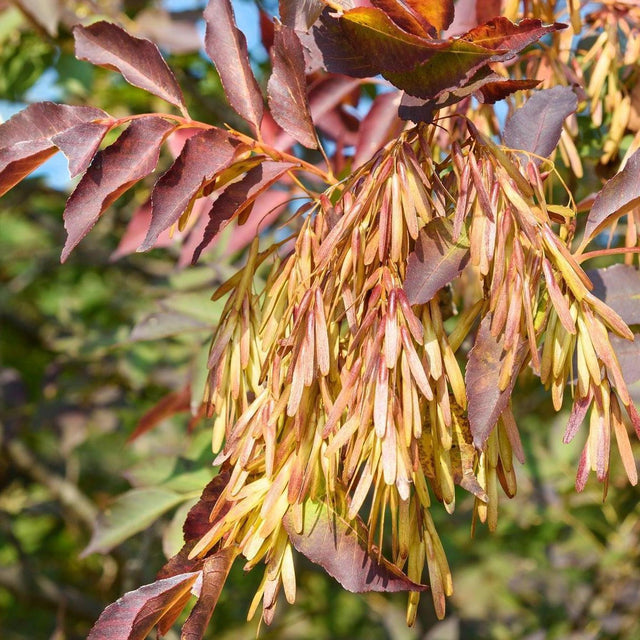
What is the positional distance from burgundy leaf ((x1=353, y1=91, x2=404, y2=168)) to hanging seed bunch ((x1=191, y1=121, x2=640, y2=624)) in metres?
0.41

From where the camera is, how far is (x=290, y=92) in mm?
848

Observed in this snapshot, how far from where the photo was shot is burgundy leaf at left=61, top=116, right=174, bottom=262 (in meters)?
0.73

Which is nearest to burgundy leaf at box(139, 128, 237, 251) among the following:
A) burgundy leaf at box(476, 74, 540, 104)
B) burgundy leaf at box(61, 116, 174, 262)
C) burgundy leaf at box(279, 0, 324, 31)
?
burgundy leaf at box(61, 116, 174, 262)

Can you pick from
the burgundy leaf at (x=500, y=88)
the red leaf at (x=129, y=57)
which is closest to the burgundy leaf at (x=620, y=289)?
the burgundy leaf at (x=500, y=88)

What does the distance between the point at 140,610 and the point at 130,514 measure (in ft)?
1.72

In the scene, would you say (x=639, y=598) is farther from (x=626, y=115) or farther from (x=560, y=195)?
(x=626, y=115)

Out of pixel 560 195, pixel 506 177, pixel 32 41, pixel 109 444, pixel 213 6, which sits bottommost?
pixel 109 444

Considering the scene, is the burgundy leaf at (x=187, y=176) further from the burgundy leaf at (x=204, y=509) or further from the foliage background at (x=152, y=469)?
the foliage background at (x=152, y=469)

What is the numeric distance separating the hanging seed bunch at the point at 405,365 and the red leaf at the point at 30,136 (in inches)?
10.1

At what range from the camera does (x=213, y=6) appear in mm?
885

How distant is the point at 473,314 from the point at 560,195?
79 centimetres

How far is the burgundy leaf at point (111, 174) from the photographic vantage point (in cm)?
73

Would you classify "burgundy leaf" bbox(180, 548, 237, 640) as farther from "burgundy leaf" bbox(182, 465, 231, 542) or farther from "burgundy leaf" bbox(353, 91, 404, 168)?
"burgundy leaf" bbox(353, 91, 404, 168)

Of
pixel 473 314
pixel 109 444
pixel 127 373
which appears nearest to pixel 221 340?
pixel 473 314
